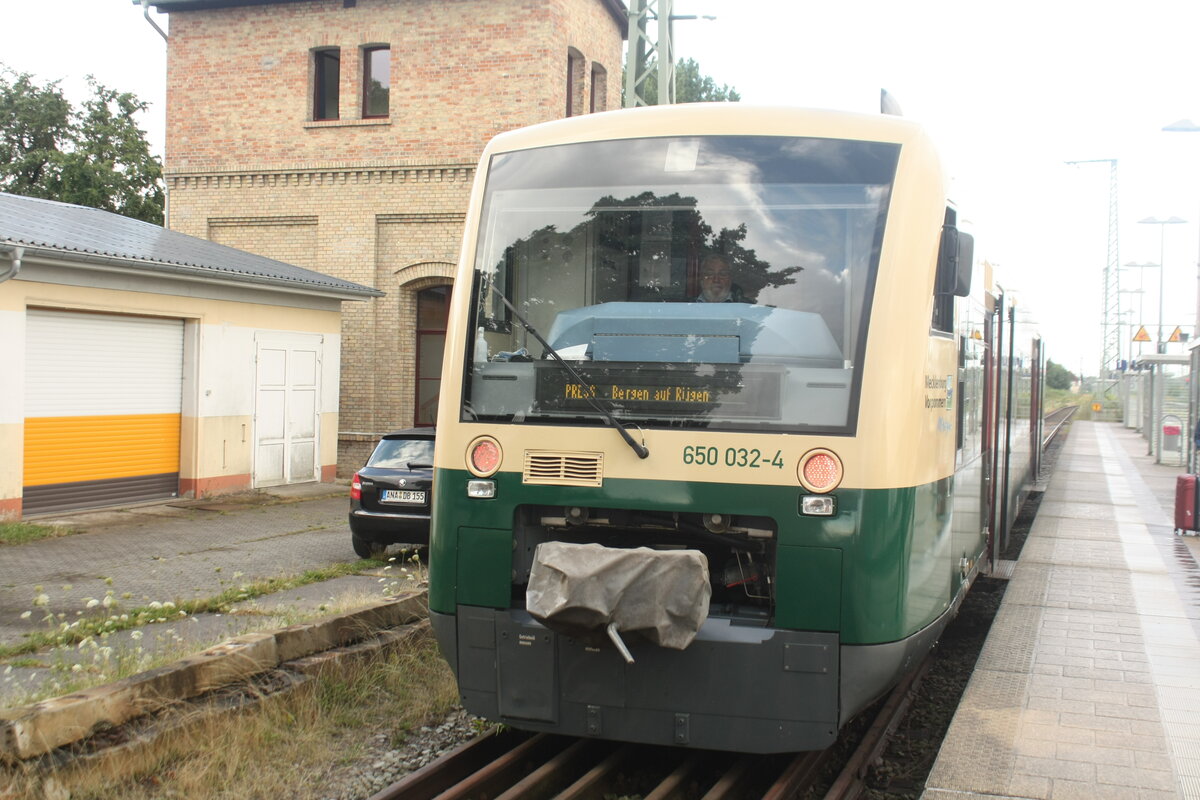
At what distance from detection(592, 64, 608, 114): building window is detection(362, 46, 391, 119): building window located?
445 cm

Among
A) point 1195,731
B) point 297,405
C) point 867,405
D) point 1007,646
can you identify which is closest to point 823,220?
point 867,405

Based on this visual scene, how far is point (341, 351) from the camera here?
72.3ft

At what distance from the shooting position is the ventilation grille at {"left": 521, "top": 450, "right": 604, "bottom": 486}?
5.21m

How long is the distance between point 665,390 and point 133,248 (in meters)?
13.0

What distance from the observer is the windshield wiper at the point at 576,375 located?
5121 mm

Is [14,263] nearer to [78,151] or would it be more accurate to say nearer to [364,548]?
[364,548]

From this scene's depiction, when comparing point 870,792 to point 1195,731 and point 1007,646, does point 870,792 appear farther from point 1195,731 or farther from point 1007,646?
point 1007,646

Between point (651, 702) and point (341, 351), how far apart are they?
1792cm

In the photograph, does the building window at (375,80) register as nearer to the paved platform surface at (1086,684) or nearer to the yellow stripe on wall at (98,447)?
the yellow stripe on wall at (98,447)

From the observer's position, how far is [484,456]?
541cm

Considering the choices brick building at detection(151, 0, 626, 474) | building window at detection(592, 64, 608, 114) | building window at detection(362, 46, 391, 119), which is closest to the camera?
brick building at detection(151, 0, 626, 474)

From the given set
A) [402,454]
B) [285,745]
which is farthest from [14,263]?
[285,745]

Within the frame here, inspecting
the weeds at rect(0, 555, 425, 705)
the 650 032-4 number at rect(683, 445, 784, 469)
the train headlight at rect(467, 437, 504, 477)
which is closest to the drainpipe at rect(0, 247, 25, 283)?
the weeds at rect(0, 555, 425, 705)

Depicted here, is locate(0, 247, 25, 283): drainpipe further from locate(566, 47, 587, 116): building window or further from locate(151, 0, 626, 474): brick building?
locate(566, 47, 587, 116): building window
